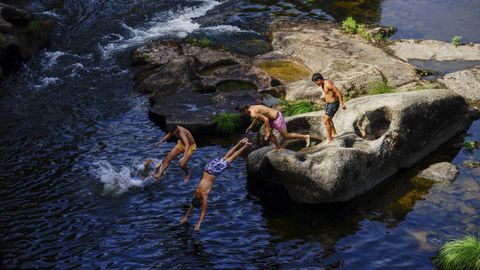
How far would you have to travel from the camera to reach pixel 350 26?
33125 mm

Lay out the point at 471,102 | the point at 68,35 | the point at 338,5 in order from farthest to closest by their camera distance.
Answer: the point at 338,5 → the point at 68,35 → the point at 471,102

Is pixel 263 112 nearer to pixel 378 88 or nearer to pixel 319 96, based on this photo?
pixel 319 96

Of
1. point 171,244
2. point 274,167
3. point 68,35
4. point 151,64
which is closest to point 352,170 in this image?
point 274,167

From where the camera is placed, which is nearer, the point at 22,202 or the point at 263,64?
the point at 22,202

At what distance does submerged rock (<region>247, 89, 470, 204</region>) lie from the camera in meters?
17.4

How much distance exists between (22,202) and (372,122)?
1233 centimetres

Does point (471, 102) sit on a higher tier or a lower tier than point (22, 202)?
higher

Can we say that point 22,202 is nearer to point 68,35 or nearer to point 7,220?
point 7,220

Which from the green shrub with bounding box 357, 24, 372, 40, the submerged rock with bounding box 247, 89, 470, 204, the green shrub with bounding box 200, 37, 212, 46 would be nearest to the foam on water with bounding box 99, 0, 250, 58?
the green shrub with bounding box 200, 37, 212, 46

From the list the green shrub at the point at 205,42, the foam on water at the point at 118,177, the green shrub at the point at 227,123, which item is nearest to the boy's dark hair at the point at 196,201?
the foam on water at the point at 118,177

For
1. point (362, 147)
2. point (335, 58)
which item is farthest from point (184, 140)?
point (335, 58)

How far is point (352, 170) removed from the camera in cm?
1761

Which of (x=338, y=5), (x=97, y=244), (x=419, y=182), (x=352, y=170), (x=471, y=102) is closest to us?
(x=97, y=244)

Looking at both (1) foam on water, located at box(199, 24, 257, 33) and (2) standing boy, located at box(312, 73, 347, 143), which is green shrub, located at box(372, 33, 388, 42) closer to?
(1) foam on water, located at box(199, 24, 257, 33)
